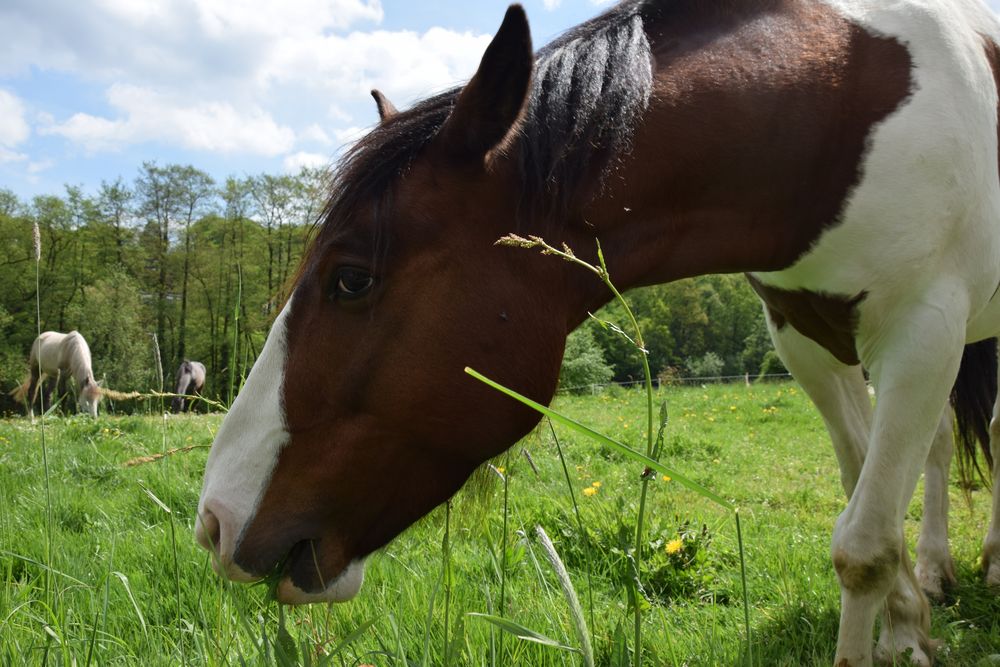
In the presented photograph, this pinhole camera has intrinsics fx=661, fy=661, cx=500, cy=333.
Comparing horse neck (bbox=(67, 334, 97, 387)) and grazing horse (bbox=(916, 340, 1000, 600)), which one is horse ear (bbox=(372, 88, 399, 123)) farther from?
horse neck (bbox=(67, 334, 97, 387))

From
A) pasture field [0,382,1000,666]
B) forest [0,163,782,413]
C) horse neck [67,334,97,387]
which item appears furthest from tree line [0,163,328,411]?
pasture field [0,382,1000,666]

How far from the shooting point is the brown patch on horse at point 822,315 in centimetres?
203

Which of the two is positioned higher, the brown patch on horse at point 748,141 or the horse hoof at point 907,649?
the brown patch on horse at point 748,141

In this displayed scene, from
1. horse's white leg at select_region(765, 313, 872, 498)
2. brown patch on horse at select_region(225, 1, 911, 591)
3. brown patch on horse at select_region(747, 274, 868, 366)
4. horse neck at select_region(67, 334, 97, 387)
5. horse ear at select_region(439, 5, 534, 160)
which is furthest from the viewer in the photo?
horse neck at select_region(67, 334, 97, 387)

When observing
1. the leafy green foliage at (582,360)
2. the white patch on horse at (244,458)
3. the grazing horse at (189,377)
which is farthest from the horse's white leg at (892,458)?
the grazing horse at (189,377)

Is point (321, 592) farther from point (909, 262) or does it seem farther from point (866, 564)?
point (909, 262)

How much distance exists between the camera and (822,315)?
7.13 feet

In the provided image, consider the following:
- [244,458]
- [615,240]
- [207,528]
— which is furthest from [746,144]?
[207,528]

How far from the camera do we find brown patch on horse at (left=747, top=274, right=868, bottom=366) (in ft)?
6.66

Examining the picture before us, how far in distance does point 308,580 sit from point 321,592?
43mm

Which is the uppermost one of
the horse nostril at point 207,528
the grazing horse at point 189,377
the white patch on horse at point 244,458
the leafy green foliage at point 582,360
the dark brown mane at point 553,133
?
the dark brown mane at point 553,133

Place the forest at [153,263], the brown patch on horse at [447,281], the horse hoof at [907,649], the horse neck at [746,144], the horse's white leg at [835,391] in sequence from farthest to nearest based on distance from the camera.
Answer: the forest at [153,263], the horse's white leg at [835,391], the horse hoof at [907,649], the horse neck at [746,144], the brown patch on horse at [447,281]

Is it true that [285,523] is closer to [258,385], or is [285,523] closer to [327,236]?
[258,385]

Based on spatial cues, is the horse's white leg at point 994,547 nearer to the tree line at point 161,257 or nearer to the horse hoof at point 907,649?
the horse hoof at point 907,649
